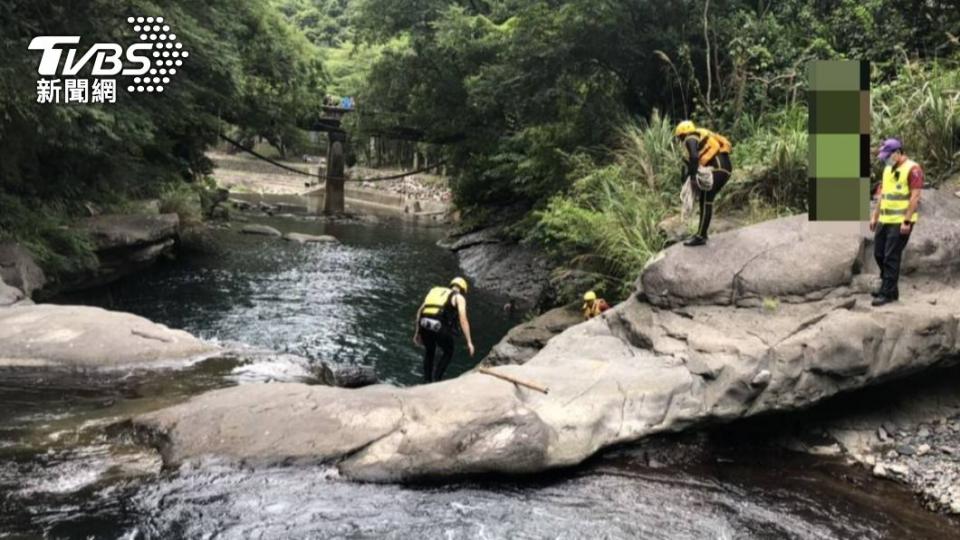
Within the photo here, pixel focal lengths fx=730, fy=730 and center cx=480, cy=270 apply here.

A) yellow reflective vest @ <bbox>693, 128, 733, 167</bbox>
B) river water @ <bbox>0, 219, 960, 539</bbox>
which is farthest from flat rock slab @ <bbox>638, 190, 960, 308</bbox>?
river water @ <bbox>0, 219, 960, 539</bbox>

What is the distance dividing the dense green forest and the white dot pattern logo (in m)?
0.33

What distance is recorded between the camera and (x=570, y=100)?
17.4 m

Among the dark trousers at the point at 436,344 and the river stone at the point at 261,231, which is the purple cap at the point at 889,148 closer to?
the dark trousers at the point at 436,344

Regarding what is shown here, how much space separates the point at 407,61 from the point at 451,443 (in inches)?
758

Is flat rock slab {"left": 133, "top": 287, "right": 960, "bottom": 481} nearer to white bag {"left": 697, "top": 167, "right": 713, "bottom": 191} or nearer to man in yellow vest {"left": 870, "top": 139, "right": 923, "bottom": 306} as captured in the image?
man in yellow vest {"left": 870, "top": 139, "right": 923, "bottom": 306}

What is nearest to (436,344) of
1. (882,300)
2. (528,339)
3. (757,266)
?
(528,339)

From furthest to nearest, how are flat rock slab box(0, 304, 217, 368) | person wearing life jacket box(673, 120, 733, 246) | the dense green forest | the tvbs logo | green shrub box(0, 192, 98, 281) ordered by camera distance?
1. green shrub box(0, 192, 98, 281)
2. the tvbs logo
3. the dense green forest
4. person wearing life jacket box(673, 120, 733, 246)
5. flat rock slab box(0, 304, 217, 368)

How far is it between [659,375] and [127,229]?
47.3ft

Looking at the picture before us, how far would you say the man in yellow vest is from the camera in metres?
8.06

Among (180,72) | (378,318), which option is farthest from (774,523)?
(180,72)

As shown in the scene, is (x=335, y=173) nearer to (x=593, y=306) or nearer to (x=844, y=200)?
(x=593, y=306)

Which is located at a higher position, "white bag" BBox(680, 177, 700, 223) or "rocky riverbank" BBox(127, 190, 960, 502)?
"white bag" BBox(680, 177, 700, 223)

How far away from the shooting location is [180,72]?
56.1 feet

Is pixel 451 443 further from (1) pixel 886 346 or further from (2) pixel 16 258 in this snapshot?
(2) pixel 16 258
